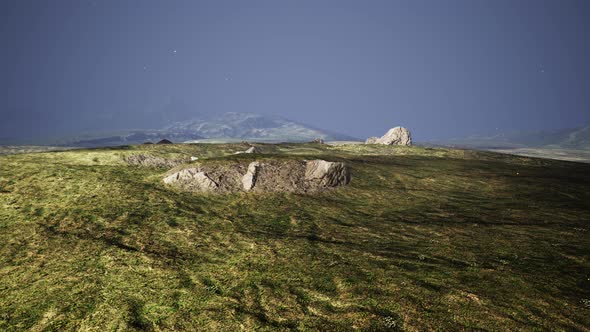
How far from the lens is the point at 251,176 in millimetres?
45500

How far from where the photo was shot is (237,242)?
2873 cm

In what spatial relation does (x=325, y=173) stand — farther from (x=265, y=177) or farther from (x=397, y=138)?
(x=397, y=138)

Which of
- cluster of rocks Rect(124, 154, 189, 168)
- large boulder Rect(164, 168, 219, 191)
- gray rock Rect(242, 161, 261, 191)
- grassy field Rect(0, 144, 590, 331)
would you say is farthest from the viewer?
cluster of rocks Rect(124, 154, 189, 168)

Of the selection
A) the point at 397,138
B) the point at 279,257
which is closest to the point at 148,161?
the point at 279,257

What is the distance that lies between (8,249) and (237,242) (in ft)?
57.1

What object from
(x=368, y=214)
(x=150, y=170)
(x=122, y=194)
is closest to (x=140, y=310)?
(x=122, y=194)

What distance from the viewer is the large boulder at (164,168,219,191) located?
43.4 metres

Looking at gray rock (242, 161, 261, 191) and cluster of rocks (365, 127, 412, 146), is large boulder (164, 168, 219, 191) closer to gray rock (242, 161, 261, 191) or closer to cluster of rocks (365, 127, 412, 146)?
gray rock (242, 161, 261, 191)

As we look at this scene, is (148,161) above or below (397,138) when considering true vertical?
below

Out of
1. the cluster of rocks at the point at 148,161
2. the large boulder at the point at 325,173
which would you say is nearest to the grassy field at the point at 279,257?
the large boulder at the point at 325,173

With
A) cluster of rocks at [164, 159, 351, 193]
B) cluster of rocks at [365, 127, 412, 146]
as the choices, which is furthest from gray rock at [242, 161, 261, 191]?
cluster of rocks at [365, 127, 412, 146]

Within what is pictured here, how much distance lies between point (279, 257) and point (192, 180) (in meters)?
23.0

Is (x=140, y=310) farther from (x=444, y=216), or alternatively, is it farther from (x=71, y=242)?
(x=444, y=216)

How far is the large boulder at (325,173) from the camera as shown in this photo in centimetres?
4834
